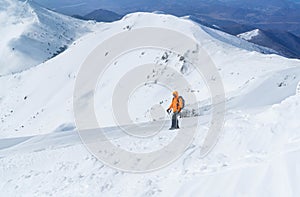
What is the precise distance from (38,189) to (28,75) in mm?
32857

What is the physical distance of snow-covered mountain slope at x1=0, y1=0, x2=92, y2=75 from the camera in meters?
57.6

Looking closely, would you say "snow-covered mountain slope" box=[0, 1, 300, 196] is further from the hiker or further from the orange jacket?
the orange jacket

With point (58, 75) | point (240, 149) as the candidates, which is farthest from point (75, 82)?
point (240, 149)

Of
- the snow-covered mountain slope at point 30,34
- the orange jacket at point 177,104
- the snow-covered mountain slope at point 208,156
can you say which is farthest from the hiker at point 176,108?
the snow-covered mountain slope at point 30,34

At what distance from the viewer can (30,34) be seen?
63.9 meters

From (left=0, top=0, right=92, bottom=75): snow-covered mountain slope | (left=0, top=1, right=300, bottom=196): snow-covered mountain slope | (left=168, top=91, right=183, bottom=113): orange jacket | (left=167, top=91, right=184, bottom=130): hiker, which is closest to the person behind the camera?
(left=0, top=1, right=300, bottom=196): snow-covered mountain slope

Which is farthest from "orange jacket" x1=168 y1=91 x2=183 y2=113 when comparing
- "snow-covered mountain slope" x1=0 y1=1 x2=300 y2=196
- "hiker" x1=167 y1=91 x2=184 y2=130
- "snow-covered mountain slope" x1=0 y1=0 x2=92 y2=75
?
"snow-covered mountain slope" x1=0 y1=0 x2=92 y2=75

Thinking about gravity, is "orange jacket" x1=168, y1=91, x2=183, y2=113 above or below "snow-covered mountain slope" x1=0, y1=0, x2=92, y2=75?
below

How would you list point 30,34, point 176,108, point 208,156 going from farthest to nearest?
1. point 30,34
2. point 176,108
3. point 208,156

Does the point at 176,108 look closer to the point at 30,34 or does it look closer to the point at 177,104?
the point at 177,104

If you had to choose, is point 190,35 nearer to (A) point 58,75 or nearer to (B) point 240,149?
(A) point 58,75

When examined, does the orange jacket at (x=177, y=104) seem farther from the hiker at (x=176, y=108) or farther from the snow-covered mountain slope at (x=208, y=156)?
the snow-covered mountain slope at (x=208, y=156)

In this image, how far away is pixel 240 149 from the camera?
31.3 ft

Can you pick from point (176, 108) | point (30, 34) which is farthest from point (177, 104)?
point (30, 34)
